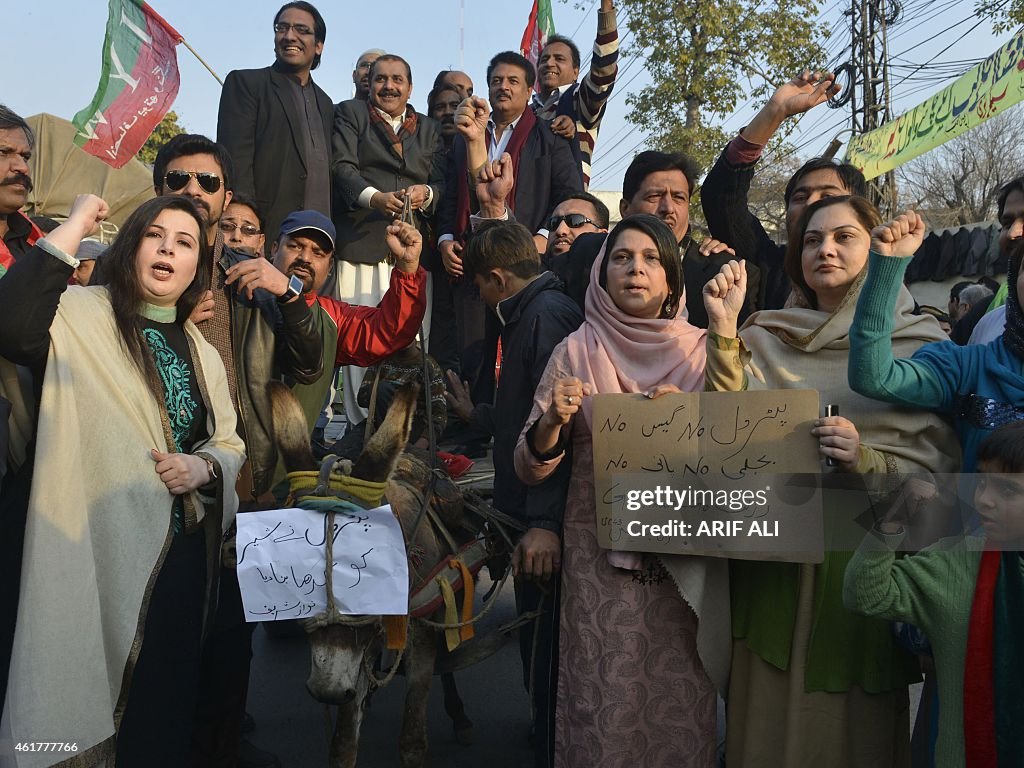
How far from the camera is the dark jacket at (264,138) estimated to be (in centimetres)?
557

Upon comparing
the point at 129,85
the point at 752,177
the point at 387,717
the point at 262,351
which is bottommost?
the point at 387,717

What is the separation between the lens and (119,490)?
2.58 m

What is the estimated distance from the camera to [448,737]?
4305 millimetres

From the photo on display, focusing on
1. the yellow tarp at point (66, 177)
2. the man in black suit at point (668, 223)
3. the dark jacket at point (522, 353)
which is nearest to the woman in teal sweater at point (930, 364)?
the dark jacket at point (522, 353)

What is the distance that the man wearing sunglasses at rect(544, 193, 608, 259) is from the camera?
15.7 feet

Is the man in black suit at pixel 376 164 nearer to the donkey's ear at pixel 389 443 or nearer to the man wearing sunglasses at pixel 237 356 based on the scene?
the man wearing sunglasses at pixel 237 356

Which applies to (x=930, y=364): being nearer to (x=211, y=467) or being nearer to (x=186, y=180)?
(x=211, y=467)

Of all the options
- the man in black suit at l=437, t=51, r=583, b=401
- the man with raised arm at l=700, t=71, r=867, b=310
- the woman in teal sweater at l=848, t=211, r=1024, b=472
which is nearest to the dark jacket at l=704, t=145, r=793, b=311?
the man with raised arm at l=700, t=71, r=867, b=310

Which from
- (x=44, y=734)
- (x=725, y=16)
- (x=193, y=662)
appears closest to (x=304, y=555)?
(x=193, y=662)

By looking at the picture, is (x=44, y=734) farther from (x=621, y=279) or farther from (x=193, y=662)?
(x=621, y=279)

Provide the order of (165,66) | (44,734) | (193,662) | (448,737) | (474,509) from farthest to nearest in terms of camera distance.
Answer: (165,66), (448,737), (474,509), (193,662), (44,734)

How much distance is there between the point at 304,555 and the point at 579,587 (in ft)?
2.86

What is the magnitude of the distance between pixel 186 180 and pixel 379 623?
1.89 metres

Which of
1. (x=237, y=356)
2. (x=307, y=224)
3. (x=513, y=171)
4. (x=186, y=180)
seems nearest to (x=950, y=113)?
(x=513, y=171)
